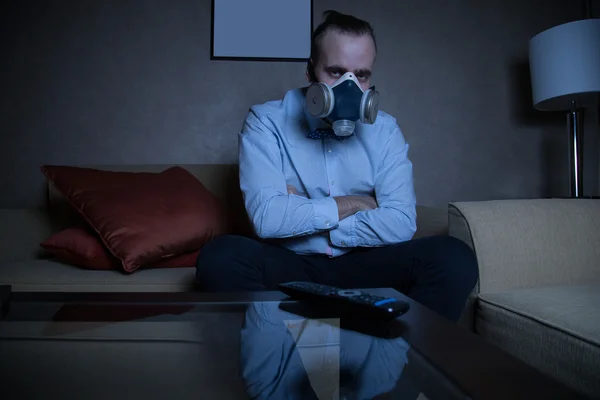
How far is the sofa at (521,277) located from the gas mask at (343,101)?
15.0 inches

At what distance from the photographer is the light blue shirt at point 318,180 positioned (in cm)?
126

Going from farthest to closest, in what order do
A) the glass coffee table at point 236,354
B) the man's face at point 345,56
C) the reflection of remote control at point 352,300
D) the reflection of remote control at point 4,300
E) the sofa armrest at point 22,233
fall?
the sofa armrest at point 22,233 < the man's face at point 345,56 < the reflection of remote control at point 4,300 < the reflection of remote control at point 352,300 < the glass coffee table at point 236,354

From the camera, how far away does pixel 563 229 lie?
51.2 inches

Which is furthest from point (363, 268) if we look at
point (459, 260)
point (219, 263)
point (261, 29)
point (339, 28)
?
point (261, 29)

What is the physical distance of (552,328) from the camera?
0.90 m

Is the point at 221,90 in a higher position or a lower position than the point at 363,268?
higher

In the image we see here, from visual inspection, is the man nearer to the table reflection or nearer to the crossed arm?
the crossed arm

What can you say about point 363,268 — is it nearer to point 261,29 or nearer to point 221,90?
point 221,90

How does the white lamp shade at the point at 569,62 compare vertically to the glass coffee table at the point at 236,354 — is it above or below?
above

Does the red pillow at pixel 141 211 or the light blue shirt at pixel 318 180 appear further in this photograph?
the red pillow at pixel 141 211

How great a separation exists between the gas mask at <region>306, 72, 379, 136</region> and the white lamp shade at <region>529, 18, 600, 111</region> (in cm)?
93

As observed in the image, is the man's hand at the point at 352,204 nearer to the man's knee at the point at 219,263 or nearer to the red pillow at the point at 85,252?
the man's knee at the point at 219,263

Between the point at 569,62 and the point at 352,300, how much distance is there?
5.16ft

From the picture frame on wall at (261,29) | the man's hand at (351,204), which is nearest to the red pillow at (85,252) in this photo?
the man's hand at (351,204)
